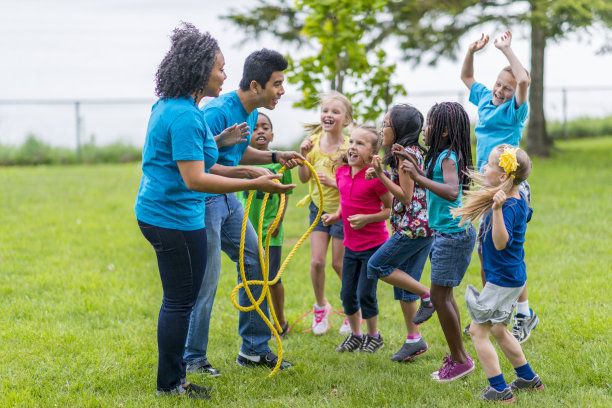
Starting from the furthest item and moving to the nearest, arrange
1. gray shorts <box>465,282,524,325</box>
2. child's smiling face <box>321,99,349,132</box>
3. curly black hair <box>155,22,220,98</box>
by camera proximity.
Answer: child's smiling face <box>321,99,349,132</box>
gray shorts <box>465,282,524,325</box>
curly black hair <box>155,22,220,98</box>

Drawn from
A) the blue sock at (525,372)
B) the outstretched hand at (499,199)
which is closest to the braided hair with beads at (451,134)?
the outstretched hand at (499,199)

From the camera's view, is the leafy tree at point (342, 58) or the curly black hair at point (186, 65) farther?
the leafy tree at point (342, 58)

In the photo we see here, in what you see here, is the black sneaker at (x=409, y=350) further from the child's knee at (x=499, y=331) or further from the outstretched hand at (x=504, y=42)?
the outstretched hand at (x=504, y=42)

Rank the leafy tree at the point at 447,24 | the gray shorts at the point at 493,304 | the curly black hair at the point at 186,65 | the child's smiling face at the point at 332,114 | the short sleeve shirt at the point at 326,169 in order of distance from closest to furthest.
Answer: the curly black hair at the point at 186,65
the gray shorts at the point at 493,304
the child's smiling face at the point at 332,114
the short sleeve shirt at the point at 326,169
the leafy tree at the point at 447,24

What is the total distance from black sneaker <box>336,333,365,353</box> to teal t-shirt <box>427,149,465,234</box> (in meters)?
1.25

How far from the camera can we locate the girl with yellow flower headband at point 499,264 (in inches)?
143

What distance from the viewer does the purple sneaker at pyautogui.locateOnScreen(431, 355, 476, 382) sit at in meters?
4.19

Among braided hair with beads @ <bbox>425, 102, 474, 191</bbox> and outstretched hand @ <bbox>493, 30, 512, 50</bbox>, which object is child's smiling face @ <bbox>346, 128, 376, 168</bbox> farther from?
outstretched hand @ <bbox>493, 30, 512, 50</bbox>

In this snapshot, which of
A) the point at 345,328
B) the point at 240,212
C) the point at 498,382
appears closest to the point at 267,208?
the point at 240,212

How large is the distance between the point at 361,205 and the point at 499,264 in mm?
1305

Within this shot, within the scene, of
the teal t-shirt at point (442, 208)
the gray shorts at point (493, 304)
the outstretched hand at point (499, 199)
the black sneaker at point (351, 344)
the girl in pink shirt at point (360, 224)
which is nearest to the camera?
the outstretched hand at point (499, 199)

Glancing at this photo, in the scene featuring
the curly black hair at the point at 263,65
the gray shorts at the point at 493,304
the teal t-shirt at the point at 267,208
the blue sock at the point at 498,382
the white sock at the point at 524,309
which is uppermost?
the curly black hair at the point at 263,65

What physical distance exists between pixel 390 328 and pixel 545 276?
1.96m

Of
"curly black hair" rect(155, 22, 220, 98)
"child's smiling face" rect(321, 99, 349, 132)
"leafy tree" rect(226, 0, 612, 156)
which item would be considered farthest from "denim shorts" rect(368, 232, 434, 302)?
"leafy tree" rect(226, 0, 612, 156)
